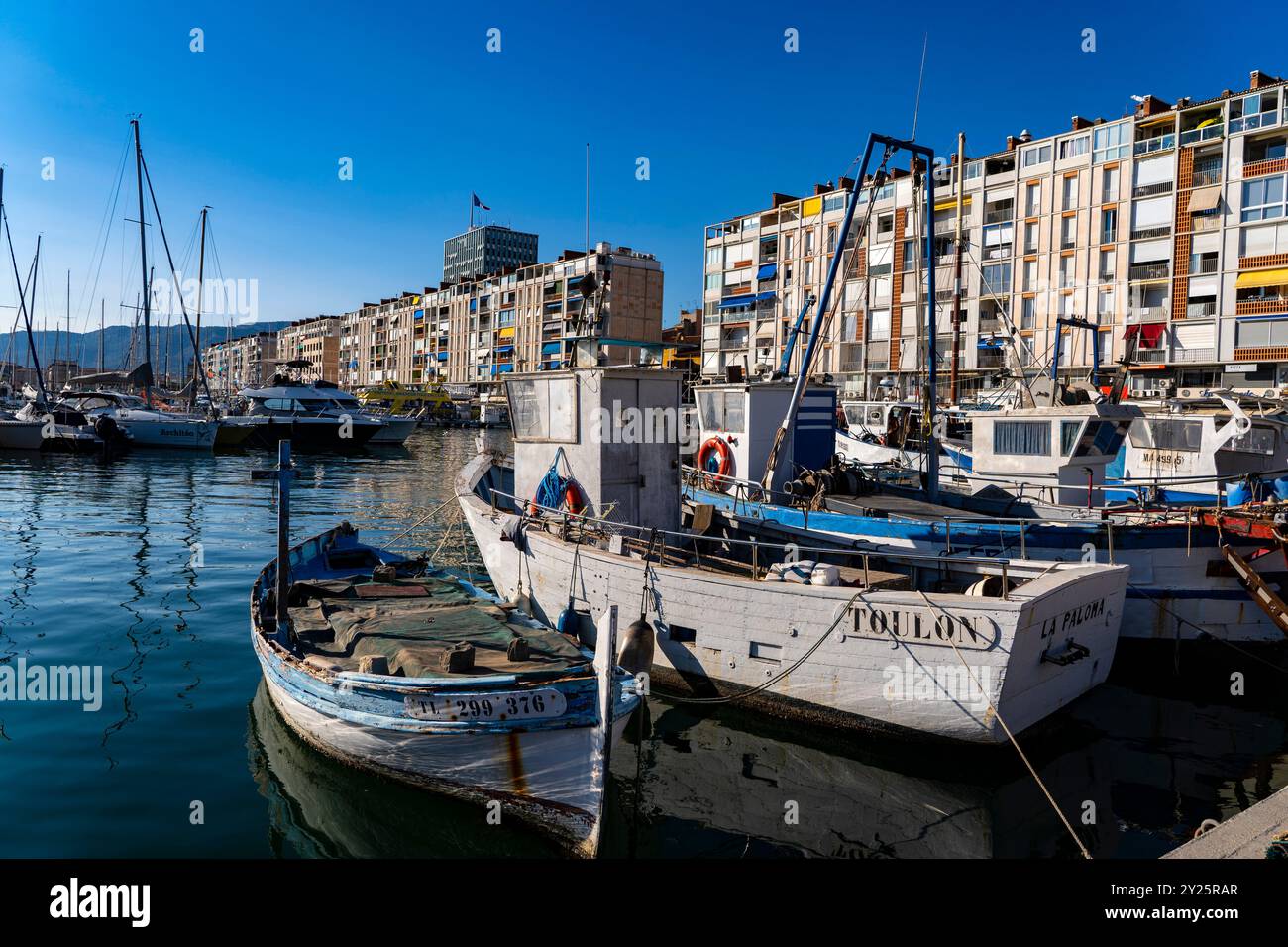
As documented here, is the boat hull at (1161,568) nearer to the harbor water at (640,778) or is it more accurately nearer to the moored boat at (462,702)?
the harbor water at (640,778)

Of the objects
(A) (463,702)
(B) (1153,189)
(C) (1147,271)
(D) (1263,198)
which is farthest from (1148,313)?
(A) (463,702)

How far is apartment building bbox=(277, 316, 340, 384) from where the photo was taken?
163 meters

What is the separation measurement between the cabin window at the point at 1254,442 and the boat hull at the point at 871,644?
48.3 feet

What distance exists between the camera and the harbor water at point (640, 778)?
8.77 m

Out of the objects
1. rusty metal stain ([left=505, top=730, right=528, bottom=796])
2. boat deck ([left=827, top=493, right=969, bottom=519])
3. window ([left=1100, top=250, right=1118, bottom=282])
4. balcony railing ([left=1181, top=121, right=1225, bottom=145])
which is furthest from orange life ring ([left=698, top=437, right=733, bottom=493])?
balcony railing ([left=1181, top=121, right=1225, bottom=145])

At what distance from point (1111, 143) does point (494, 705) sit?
205ft

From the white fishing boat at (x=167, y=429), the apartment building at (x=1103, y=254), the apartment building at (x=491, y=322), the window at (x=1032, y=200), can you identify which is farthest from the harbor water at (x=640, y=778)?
the apartment building at (x=491, y=322)

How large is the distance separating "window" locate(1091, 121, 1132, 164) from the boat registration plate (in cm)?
6156

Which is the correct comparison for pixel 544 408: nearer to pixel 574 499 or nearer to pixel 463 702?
pixel 574 499

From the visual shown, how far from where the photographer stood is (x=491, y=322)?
119m

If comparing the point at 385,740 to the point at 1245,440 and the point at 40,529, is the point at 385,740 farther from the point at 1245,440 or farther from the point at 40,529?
the point at 1245,440

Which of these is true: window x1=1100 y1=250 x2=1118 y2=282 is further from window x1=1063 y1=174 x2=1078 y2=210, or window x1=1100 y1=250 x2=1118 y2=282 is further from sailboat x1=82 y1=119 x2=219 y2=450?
sailboat x1=82 y1=119 x2=219 y2=450
